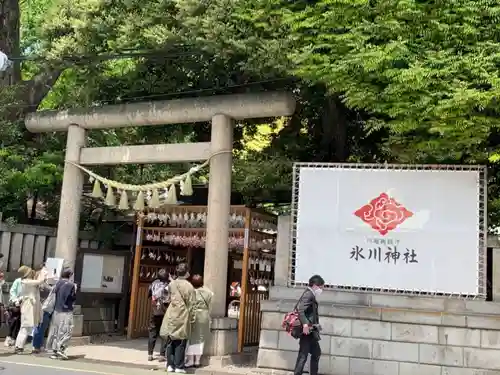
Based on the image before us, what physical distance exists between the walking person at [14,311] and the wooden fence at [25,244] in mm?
1309

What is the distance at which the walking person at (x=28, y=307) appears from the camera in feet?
36.7

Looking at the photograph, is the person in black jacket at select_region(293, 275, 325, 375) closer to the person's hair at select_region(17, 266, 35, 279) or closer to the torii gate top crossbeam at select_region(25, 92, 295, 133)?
the torii gate top crossbeam at select_region(25, 92, 295, 133)

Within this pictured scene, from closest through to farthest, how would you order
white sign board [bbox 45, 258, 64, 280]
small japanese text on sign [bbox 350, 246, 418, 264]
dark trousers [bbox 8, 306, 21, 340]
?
small japanese text on sign [bbox 350, 246, 418, 264] → dark trousers [bbox 8, 306, 21, 340] → white sign board [bbox 45, 258, 64, 280]

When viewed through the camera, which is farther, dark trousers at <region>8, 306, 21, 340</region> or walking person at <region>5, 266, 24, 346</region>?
dark trousers at <region>8, 306, 21, 340</region>

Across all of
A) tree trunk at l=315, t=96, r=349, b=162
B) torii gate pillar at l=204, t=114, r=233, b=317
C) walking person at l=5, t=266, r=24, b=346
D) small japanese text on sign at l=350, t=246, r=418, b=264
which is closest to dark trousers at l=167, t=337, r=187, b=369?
torii gate pillar at l=204, t=114, r=233, b=317

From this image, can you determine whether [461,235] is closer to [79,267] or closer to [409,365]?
[409,365]

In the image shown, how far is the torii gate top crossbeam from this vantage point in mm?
11117

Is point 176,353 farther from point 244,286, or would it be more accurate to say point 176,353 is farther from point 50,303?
point 50,303

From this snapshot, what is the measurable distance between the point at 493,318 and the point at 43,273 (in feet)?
28.3

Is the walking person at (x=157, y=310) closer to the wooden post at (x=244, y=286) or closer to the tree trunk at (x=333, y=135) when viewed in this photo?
the wooden post at (x=244, y=286)

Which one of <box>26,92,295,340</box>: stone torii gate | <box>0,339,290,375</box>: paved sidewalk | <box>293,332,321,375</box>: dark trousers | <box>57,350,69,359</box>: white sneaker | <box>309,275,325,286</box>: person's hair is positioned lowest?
<box>0,339,290,375</box>: paved sidewalk

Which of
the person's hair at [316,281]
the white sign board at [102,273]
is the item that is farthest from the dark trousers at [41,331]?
the person's hair at [316,281]

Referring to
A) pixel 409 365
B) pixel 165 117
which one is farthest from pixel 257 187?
pixel 409 365

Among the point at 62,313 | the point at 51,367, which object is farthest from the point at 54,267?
the point at 51,367
